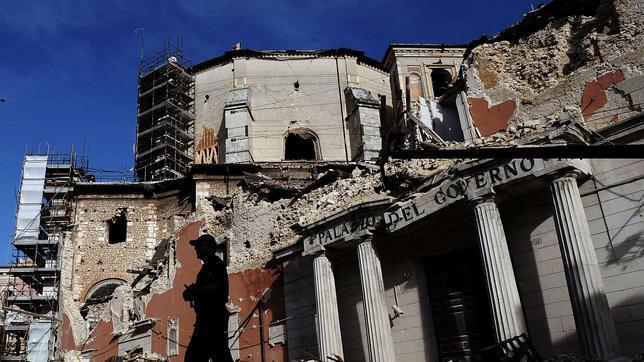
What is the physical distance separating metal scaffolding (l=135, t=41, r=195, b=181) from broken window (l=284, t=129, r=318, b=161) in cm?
606

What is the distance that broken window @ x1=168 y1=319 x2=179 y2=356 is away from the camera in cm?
2108

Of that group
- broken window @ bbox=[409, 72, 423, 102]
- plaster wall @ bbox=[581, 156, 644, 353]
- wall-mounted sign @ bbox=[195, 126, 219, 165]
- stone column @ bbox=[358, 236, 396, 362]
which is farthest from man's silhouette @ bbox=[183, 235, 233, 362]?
broken window @ bbox=[409, 72, 423, 102]

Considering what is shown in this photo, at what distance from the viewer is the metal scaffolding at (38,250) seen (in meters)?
31.8

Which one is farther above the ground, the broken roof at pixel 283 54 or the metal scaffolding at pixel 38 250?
the broken roof at pixel 283 54

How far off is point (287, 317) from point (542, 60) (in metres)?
10.7

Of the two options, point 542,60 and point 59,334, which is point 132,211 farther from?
point 542,60

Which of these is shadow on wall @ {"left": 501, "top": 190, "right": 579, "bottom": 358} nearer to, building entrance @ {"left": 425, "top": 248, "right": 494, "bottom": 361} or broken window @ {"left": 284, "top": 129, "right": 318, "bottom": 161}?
building entrance @ {"left": 425, "top": 248, "right": 494, "bottom": 361}

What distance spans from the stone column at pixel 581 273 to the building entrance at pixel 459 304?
2.99 meters

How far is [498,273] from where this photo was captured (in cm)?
1238

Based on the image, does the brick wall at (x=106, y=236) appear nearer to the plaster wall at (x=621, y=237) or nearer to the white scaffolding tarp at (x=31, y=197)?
the white scaffolding tarp at (x=31, y=197)

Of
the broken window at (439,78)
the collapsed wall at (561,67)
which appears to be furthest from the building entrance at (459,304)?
the broken window at (439,78)

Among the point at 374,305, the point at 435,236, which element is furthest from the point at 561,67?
the point at 374,305

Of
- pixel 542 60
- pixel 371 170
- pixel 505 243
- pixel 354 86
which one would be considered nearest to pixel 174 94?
pixel 354 86

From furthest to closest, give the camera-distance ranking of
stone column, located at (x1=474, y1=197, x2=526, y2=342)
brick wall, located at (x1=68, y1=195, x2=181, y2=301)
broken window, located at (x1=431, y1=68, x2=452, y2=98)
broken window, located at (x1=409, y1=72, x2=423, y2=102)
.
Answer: broken window, located at (x1=431, y1=68, x2=452, y2=98), broken window, located at (x1=409, y1=72, x2=423, y2=102), brick wall, located at (x1=68, y1=195, x2=181, y2=301), stone column, located at (x1=474, y1=197, x2=526, y2=342)
